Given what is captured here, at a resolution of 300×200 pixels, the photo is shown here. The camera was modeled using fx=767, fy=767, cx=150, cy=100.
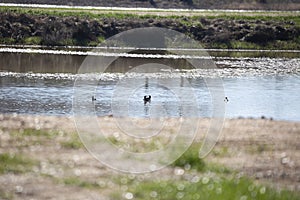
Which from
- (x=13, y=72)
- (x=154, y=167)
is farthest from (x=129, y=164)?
(x=13, y=72)

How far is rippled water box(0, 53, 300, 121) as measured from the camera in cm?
Answer: 2597

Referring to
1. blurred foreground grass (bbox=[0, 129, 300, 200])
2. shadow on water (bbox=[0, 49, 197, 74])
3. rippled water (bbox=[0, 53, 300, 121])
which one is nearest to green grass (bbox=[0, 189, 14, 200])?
blurred foreground grass (bbox=[0, 129, 300, 200])

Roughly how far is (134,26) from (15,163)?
136 feet

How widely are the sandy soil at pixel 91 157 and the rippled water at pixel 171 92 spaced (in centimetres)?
587

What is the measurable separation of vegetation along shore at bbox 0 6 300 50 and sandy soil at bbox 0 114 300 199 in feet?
108

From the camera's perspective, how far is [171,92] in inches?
1275

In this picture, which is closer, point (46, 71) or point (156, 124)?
point (156, 124)

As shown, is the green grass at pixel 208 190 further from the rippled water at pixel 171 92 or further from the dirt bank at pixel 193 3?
the dirt bank at pixel 193 3

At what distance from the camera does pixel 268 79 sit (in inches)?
1521

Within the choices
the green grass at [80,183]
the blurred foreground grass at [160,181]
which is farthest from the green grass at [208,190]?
the green grass at [80,183]

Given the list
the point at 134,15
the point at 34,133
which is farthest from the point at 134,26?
the point at 34,133

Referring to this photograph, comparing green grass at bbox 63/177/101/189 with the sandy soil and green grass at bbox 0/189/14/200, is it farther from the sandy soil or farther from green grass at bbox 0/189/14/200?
green grass at bbox 0/189/14/200

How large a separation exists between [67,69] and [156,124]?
2059 cm

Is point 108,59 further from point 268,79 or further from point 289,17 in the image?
point 289,17
